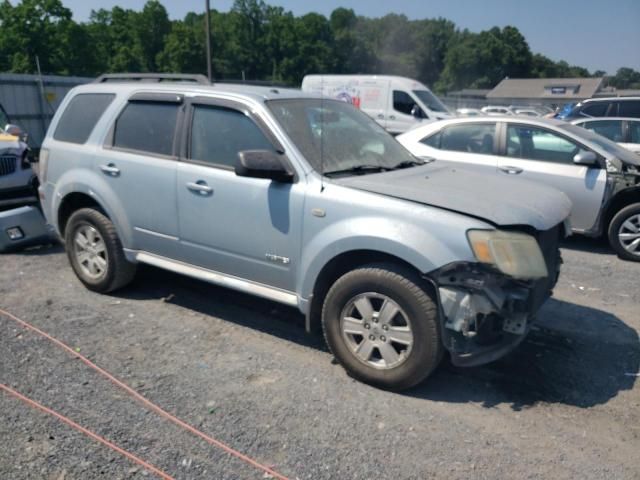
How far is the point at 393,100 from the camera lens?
16.8 meters

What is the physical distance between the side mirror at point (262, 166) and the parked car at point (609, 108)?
10412 millimetres

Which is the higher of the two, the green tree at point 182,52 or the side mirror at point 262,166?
the green tree at point 182,52

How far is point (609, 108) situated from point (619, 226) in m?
7.11

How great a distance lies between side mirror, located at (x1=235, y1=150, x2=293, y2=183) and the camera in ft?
12.4

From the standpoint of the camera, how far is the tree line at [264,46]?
49.7m

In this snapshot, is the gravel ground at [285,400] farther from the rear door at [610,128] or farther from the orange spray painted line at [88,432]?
the rear door at [610,128]

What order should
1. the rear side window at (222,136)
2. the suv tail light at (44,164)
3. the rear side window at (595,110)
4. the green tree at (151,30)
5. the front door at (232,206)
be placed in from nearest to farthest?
the front door at (232,206) → the rear side window at (222,136) → the suv tail light at (44,164) → the rear side window at (595,110) → the green tree at (151,30)

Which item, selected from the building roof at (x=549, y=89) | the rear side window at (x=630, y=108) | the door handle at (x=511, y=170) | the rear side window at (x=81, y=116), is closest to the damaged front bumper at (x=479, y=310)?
the rear side window at (x=81, y=116)

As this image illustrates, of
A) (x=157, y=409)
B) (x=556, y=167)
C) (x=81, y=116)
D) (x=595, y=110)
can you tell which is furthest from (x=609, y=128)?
(x=157, y=409)

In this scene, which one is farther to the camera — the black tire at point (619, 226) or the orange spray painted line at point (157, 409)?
the black tire at point (619, 226)

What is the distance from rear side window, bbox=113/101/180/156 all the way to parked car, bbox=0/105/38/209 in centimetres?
330

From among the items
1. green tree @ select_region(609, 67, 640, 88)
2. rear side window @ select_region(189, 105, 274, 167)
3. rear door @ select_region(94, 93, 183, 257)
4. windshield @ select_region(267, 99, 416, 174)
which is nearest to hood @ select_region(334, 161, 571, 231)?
windshield @ select_region(267, 99, 416, 174)

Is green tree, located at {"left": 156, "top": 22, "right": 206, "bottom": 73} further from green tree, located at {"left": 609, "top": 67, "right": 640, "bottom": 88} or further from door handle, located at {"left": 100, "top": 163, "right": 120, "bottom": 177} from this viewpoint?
door handle, located at {"left": 100, "top": 163, "right": 120, "bottom": 177}

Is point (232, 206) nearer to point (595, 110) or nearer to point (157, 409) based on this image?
point (157, 409)
